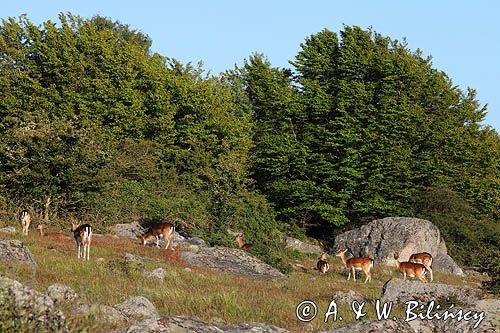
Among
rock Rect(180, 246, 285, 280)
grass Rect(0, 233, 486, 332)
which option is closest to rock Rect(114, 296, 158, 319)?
grass Rect(0, 233, 486, 332)

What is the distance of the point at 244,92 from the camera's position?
A: 63156 mm

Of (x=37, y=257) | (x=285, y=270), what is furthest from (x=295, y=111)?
(x=37, y=257)

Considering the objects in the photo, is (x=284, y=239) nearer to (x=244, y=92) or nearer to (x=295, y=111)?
(x=295, y=111)

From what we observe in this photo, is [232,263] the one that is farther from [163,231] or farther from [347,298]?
[347,298]

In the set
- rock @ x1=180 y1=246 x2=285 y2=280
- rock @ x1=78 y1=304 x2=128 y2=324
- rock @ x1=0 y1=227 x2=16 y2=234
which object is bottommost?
rock @ x1=180 y1=246 x2=285 y2=280

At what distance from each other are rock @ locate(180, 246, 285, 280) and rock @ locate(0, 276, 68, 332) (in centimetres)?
1800

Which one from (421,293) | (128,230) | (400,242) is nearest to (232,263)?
(421,293)

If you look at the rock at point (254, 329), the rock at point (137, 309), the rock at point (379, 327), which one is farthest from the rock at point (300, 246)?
the rock at point (379, 327)

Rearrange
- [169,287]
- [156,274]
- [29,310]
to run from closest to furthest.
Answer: [29,310] < [169,287] < [156,274]

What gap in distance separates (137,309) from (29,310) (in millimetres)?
4293

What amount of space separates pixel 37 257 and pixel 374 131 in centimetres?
3363

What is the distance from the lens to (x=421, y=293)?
17844mm

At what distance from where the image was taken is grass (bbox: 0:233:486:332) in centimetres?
1313

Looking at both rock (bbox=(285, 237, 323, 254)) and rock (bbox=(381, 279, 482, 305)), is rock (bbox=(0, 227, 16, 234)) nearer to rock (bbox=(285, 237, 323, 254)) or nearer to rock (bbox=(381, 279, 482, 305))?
rock (bbox=(381, 279, 482, 305))
